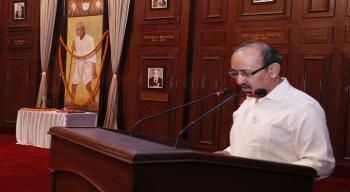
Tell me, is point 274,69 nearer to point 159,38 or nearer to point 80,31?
point 159,38

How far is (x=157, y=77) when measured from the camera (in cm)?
782

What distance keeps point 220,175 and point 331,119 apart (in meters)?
4.81

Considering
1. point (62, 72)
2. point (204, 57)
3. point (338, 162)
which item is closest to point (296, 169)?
point (338, 162)

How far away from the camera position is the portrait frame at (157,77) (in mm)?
7758

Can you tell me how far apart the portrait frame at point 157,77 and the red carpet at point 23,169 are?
2055 millimetres

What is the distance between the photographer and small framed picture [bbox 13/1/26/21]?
9586mm

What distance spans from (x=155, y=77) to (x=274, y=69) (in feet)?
18.1

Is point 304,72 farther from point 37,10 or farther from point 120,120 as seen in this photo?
point 37,10

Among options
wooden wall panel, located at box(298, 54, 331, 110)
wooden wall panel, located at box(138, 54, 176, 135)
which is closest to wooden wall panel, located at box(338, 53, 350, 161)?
wooden wall panel, located at box(298, 54, 331, 110)

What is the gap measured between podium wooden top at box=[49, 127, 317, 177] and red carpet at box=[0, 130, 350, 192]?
302cm

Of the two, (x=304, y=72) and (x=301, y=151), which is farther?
(x=304, y=72)

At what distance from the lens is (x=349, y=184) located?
18.4ft

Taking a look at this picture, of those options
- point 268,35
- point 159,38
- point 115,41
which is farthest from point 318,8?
point 115,41

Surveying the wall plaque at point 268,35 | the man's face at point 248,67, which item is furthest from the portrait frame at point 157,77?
the man's face at point 248,67
